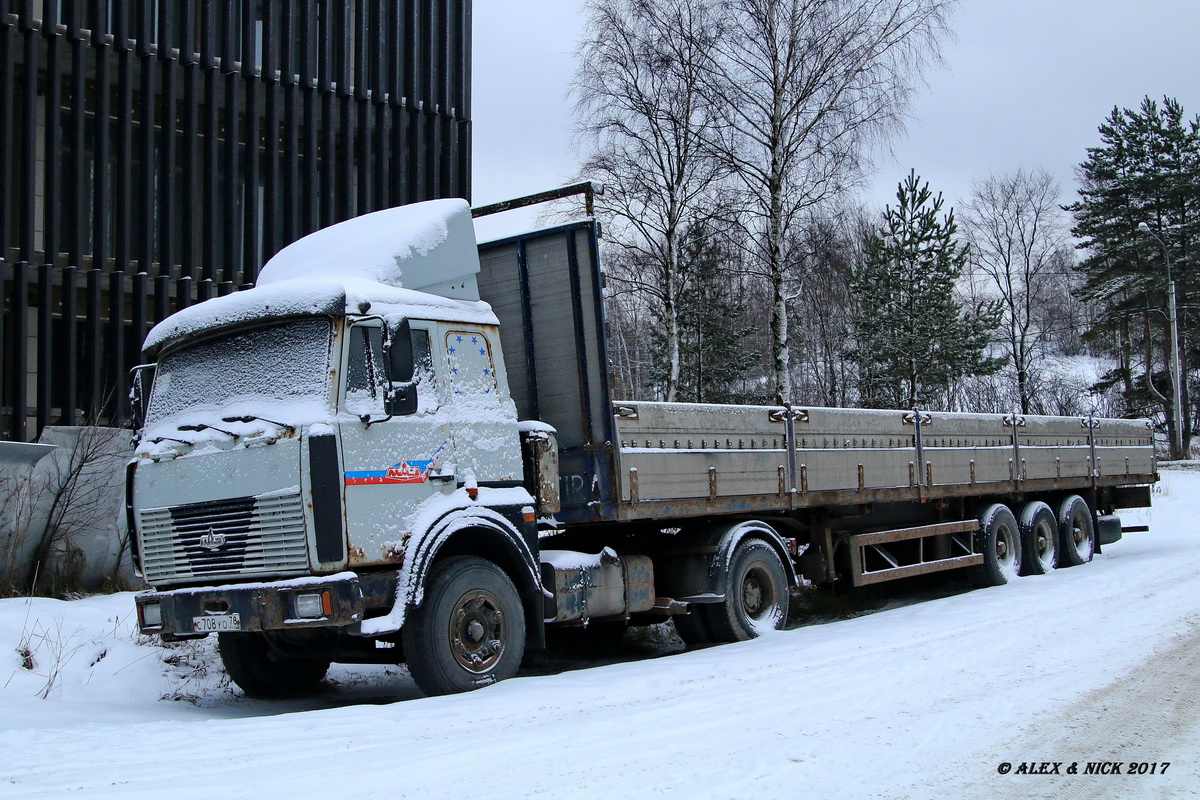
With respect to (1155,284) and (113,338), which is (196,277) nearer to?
(113,338)

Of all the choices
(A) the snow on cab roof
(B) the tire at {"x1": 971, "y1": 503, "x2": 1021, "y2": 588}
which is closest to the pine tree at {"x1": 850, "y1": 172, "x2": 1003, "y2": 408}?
(B) the tire at {"x1": 971, "y1": 503, "x2": 1021, "y2": 588}

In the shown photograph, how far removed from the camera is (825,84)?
19.8 m

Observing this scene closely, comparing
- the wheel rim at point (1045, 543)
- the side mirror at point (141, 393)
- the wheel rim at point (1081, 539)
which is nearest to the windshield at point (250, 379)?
the side mirror at point (141, 393)

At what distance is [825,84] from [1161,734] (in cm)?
1655

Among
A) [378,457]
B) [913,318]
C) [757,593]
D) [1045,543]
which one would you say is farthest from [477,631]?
[913,318]

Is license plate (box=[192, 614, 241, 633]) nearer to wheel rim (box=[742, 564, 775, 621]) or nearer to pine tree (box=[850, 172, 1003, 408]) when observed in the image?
wheel rim (box=[742, 564, 775, 621])

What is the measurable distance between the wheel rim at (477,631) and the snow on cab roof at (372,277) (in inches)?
75.9

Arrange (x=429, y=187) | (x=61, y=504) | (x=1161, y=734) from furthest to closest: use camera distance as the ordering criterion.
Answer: (x=429, y=187) → (x=61, y=504) → (x=1161, y=734)

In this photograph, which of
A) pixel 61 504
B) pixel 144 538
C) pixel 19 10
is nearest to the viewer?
pixel 144 538

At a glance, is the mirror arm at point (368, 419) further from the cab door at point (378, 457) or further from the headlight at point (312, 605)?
the headlight at point (312, 605)

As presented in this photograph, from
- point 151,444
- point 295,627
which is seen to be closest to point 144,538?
point 151,444

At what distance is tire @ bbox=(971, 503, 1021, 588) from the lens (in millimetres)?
12648

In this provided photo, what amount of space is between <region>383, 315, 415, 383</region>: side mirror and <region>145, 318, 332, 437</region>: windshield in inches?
14.8

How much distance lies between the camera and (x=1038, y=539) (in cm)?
1376
